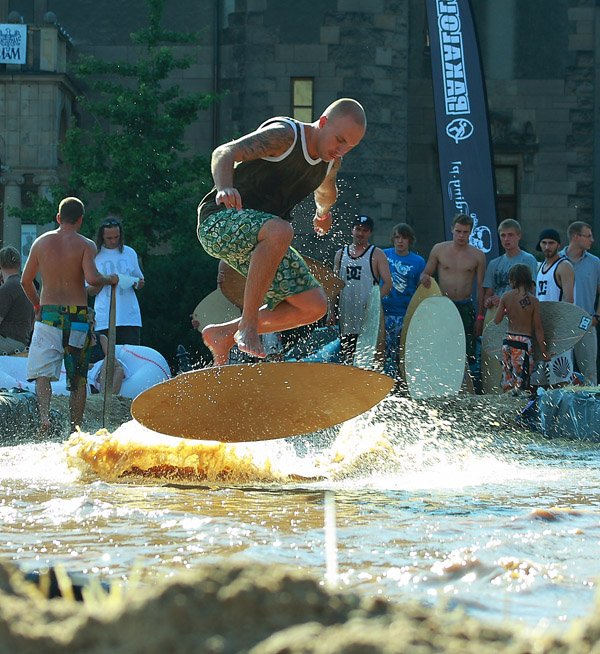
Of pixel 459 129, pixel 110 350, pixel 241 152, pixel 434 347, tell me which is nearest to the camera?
pixel 241 152

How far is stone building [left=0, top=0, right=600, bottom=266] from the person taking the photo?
18453 mm

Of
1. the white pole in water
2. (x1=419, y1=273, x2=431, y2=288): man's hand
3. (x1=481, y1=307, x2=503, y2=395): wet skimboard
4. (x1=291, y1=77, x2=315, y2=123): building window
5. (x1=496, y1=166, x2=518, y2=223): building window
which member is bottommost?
(x1=481, y1=307, x2=503, y2=395): wet skimboard

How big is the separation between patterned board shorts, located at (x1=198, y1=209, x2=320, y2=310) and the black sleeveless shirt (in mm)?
151

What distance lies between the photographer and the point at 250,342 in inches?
180

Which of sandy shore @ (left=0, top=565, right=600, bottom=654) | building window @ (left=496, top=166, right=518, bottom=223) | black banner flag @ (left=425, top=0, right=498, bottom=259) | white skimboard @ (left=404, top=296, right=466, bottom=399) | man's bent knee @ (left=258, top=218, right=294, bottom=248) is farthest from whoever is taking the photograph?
building window @ (left=496, top=166, right=518, bottom=223)

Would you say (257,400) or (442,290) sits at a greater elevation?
(442,290)

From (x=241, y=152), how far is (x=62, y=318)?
3.03m

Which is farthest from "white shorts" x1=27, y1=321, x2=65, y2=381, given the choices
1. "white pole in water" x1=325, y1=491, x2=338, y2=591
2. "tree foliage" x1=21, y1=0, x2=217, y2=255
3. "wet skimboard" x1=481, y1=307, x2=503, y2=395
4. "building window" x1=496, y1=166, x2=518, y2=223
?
"building window" x1=496, y1=166, x2=518, y2=223

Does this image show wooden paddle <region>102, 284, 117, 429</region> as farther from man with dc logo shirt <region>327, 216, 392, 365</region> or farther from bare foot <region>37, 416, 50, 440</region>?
man with dc logo shirt <region>327, 216, 392, 365</region>

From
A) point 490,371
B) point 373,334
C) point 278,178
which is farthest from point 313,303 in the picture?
point 490,371

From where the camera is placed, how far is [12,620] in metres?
1.40

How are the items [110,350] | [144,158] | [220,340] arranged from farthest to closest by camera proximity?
[144,158] → [110,350] → [220,340]

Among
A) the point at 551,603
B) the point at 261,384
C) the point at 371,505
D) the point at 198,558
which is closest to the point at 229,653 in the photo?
the point at 551,603

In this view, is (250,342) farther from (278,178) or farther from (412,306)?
(412,306)
